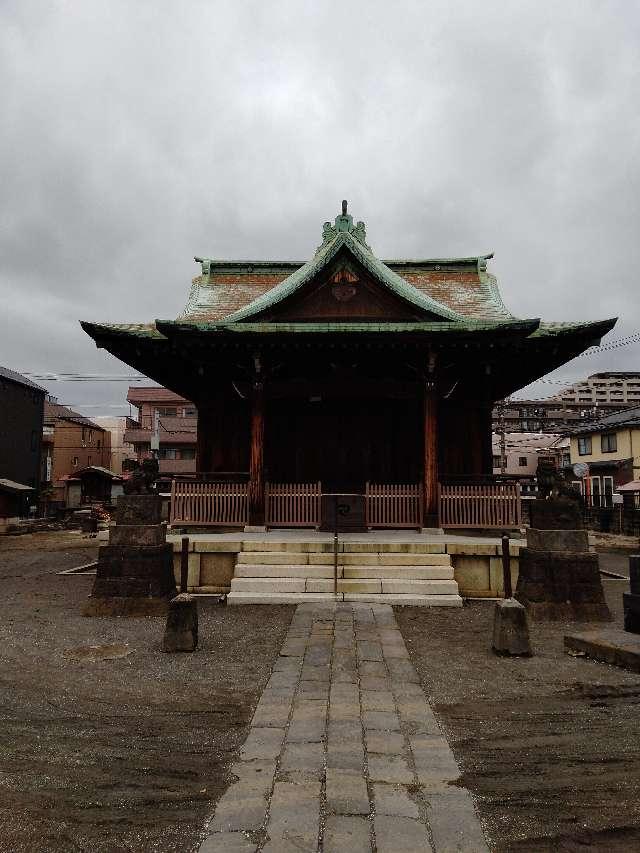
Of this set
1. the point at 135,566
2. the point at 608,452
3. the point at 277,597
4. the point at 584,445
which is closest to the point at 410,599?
the point at 277,597

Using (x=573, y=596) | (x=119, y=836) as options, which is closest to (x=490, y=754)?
(x=119, y=836)

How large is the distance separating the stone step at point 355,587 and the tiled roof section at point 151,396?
154ft

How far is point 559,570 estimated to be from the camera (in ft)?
28.9

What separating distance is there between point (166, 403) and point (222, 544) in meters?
47.0

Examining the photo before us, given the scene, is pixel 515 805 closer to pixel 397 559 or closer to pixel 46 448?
pixel 397 559

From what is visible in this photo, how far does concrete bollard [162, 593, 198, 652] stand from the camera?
6758 mm

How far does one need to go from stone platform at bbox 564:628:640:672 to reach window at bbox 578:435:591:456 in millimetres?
41754

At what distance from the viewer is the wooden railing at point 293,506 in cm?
1250

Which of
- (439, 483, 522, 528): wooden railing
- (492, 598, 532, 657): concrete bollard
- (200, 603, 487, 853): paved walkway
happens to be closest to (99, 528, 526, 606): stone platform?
(439, 483, 522, 528): wooden railing

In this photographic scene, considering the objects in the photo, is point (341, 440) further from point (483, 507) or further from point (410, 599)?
point (410, 599)

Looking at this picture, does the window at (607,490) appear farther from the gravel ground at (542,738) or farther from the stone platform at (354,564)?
the gravel ground at (542,738)

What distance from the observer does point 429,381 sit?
1290 cm

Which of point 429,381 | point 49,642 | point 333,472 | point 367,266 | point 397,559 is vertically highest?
point 367,266

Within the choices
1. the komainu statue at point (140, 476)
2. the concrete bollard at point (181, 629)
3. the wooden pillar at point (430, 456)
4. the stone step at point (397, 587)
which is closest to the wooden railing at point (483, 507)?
the wooden pillar at point (430, 456)
